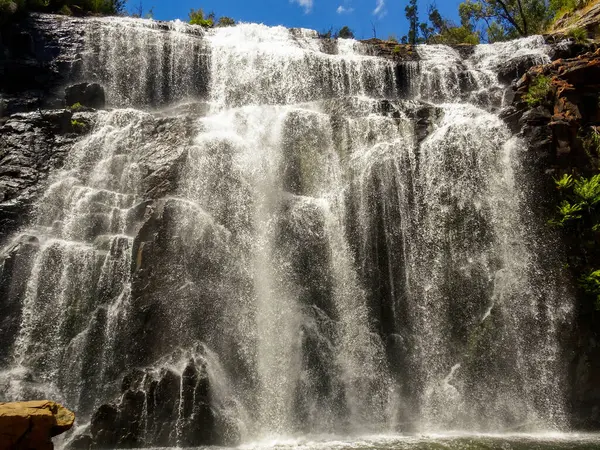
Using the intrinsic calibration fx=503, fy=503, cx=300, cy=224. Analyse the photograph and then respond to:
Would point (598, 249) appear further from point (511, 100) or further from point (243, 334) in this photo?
point (243, 334)

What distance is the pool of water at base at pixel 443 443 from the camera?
1087 centimetres

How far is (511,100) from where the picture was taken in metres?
19.2

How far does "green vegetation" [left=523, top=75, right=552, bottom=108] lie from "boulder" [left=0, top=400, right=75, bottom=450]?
1649 centimetres

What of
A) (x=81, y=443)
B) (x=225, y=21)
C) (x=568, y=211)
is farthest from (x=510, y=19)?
(x=81, y=443)

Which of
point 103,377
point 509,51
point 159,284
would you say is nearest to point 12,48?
point 159,284

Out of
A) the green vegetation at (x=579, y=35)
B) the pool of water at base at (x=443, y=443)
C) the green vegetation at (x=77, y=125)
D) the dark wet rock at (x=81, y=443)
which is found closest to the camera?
the pool of water at base at (x=443, y=443)

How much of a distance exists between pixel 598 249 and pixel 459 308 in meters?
4.57

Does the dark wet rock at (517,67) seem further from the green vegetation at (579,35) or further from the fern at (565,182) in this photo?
the fern at (565,182)

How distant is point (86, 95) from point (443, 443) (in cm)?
1734

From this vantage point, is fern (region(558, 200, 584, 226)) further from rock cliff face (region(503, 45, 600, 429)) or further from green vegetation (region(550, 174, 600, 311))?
rock cliff face (region(503, 45, 600, 429))

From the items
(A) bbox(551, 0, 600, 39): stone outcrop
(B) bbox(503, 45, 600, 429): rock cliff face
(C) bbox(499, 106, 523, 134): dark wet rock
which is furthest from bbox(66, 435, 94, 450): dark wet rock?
(A) bbox(551, 0, 600, 39): stone outcrop

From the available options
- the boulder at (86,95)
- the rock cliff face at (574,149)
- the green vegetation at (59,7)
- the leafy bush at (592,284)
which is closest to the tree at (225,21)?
the green vegetation at (59,7)

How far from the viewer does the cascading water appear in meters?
13.0

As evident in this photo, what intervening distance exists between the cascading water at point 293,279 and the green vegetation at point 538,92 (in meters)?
1.35
